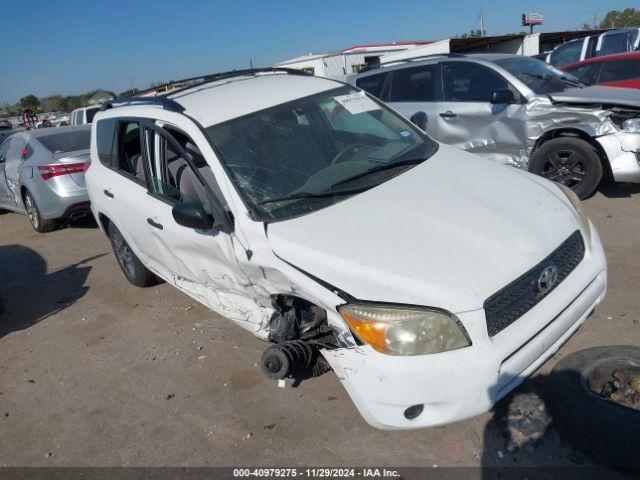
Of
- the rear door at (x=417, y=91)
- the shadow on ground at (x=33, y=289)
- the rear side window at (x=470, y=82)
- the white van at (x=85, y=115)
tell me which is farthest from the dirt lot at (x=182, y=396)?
the white van at (x=85, y=115)

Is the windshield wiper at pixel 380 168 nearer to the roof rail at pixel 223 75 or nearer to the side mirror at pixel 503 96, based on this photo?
the roof rail at pixel 223 75

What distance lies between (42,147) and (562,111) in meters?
6.89

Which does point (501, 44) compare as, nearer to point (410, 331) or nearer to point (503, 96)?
point (503, 96)

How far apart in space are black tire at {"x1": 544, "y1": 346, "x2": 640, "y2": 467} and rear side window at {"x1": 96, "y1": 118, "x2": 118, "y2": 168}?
3.97 meters

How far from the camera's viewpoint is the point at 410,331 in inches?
96.8

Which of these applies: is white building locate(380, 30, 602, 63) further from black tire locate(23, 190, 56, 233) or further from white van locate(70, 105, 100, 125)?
black tire locate(23, 190, 56, 233)

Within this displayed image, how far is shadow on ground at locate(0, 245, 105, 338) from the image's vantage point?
5254 millimetres

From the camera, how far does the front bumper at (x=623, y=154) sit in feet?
18.9

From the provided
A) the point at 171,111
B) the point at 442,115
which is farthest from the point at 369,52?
the point at 171,111

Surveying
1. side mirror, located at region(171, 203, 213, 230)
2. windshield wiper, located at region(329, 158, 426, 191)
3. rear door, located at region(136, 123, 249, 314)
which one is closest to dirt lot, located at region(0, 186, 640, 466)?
rear door, located at region(136, 123, 249, 314)

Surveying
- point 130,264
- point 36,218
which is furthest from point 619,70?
point 36,218

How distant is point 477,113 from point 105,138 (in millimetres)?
4252

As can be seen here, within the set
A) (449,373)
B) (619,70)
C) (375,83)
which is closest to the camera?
(449,373)

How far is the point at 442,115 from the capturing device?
6.98 m
